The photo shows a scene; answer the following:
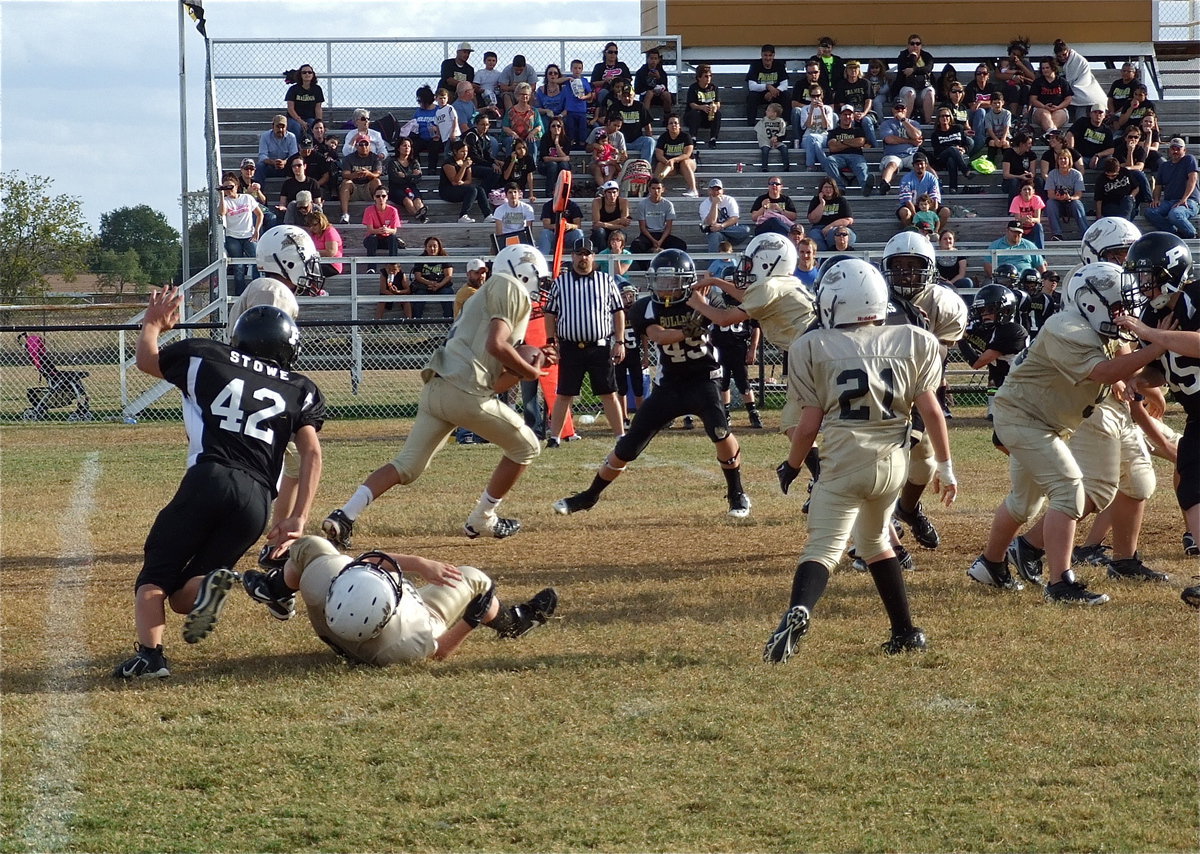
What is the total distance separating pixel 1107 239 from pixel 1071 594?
1.99 m

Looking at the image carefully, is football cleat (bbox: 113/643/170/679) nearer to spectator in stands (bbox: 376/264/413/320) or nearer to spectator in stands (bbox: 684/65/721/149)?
spectator in stands (bbox: 376/264/413/320)

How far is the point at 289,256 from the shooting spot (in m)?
7.71

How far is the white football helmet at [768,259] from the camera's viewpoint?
851 cm

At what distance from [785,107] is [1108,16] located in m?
6.75

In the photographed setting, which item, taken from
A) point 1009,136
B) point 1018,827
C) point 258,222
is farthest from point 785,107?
point 1018,827

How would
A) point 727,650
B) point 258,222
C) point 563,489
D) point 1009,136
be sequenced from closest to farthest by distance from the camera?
point 727,650 < point 563,489 < point 258,222 < point 1009,136

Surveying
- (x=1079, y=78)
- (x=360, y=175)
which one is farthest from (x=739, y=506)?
(x=1079, y=78)

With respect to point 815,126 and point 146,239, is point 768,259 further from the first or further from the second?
point 146,239

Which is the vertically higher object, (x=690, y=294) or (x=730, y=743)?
(x=690, y=294)

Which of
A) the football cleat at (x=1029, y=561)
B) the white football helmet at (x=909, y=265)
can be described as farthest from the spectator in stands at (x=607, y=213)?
the football cleat at (x=1029, y=561)

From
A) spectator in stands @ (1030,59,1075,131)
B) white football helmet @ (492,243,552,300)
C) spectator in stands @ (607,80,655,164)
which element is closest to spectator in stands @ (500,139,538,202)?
spectator in stands @ (607,80,655,164)

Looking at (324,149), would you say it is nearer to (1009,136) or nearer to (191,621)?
(1009,136)

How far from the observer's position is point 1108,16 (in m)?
24.7

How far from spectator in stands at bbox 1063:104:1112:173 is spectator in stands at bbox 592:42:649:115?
6973mm
